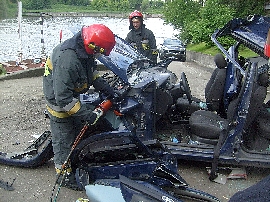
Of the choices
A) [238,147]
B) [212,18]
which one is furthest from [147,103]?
[212,18]

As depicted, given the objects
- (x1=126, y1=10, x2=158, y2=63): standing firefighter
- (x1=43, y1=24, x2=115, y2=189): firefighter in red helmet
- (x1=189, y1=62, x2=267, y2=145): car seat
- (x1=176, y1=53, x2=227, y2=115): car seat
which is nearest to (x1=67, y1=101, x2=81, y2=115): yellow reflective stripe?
(x1=43, y1=24, x2=115, y2=189): firefighter in red helmet

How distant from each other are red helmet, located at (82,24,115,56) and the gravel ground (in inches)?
66.6

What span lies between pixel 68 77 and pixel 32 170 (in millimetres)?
1703

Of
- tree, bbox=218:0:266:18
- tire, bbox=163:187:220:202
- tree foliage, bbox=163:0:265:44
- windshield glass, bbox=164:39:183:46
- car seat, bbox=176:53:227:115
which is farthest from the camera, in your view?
windshield glass, bbox=164:39:183:46

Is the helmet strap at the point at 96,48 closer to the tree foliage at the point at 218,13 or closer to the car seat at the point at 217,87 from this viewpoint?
the car seat at the point at 217,87

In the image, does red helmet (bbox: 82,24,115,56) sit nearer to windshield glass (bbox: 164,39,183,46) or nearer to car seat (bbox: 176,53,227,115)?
car seat (bbox: 176,53,227,115)

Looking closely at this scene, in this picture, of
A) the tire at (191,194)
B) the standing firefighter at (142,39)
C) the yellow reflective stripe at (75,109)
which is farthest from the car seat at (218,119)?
the standing firefighter at (142,39)

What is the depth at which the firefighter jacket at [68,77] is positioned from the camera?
3.54 metres

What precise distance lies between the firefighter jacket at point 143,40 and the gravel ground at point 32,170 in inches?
76.6

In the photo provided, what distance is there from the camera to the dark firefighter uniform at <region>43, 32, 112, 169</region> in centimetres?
355

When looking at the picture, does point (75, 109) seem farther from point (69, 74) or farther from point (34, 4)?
point (34, 4)

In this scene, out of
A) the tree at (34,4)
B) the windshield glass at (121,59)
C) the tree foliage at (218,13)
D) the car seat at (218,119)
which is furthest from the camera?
the tree at (34,4)

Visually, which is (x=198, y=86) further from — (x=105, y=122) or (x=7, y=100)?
(x=105, y=122)

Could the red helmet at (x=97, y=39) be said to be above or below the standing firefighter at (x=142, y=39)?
above
